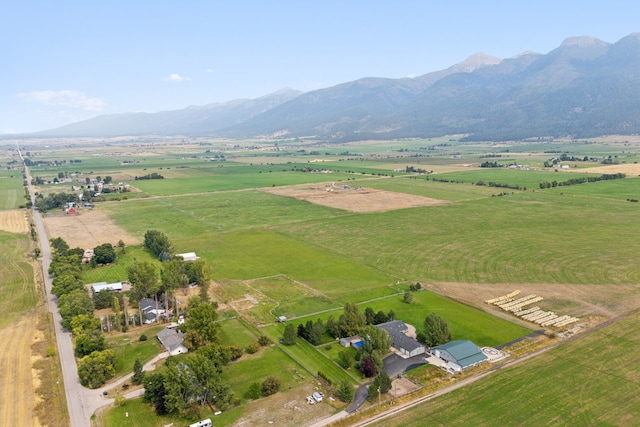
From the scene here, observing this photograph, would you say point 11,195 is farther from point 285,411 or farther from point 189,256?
point 285,411

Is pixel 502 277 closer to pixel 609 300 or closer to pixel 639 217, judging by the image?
pixel 609 300

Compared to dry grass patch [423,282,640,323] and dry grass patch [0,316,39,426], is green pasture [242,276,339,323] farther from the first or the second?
dry grass patch [0,316,39,426]

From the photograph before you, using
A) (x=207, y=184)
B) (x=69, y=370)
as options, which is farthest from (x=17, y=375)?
(x=207, y=184)

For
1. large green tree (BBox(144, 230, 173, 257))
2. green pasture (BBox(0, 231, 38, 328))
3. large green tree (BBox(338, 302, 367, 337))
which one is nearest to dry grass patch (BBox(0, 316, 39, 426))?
green pasture (BBox(0, 231, 38, 328))

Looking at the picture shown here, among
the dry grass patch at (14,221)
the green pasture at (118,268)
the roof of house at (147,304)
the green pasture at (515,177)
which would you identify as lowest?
the green pasture at (515,177)

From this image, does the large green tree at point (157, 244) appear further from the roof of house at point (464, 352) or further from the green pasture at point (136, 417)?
the roof of house at point (464, 352)

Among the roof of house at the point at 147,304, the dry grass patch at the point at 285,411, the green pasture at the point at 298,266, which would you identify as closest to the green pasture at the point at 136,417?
the dry grass patch at the point at 285,411
